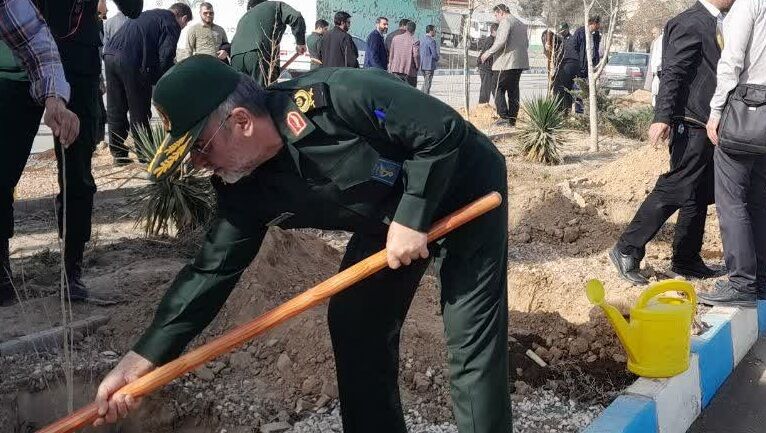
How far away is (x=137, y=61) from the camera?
8.66 m

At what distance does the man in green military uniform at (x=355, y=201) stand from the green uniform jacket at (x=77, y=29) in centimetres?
197

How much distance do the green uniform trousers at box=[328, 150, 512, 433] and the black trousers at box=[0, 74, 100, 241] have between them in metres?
1.87

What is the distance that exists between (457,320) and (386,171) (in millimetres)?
543

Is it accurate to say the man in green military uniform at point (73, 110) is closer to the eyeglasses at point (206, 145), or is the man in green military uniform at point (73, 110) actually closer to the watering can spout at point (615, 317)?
the eyeglasses at point (206, 145)

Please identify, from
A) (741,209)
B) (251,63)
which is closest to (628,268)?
(741,209)

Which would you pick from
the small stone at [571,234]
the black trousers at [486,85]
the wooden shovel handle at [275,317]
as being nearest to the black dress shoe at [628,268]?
the small stone at [571,234]

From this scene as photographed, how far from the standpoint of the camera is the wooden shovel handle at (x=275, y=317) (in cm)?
246

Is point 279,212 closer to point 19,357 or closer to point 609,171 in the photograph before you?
point 19,357

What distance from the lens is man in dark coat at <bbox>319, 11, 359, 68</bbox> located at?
11.7 m

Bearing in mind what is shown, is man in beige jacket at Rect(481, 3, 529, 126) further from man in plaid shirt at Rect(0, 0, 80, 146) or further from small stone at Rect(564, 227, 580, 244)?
man in plaid shirt at Rect(0, 0, 80, 146)

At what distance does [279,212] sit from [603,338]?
2.37 m

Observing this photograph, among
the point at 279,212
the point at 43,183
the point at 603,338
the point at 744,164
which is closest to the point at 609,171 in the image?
the point at 744,164

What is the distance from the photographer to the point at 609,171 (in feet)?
26.5

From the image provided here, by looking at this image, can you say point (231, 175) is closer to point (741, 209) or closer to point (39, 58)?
point (39, 58)
